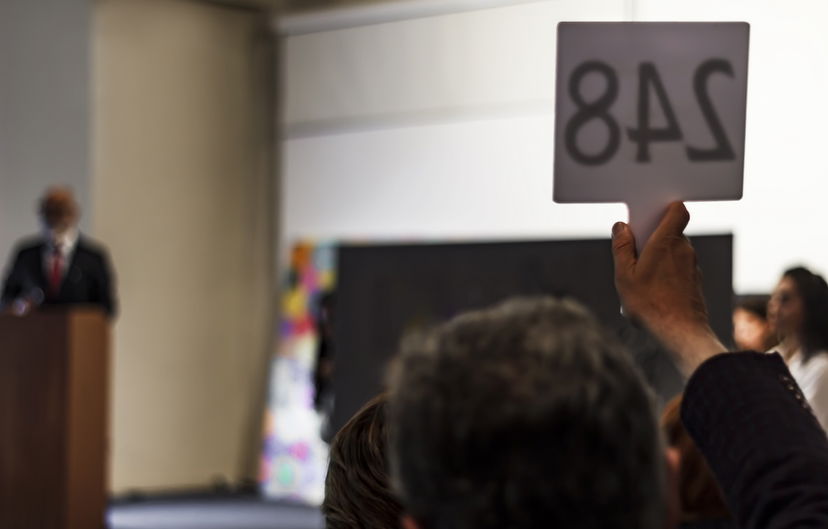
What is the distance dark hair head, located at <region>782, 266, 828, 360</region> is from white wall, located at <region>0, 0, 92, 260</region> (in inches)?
261

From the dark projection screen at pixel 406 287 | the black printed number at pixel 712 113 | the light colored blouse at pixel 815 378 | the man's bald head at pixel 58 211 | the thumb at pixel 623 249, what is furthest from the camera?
the man's bald head at pixel 58 211

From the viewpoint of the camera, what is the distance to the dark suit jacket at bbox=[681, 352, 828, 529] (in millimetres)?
866

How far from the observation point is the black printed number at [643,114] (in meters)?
1.32

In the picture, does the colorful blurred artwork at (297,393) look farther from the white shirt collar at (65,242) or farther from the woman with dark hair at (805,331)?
the woman with dark hair at (805,331)

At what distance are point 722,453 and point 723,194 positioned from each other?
0.45m

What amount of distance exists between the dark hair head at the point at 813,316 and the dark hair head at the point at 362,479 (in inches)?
26.8

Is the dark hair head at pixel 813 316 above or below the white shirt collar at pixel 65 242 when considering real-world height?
above

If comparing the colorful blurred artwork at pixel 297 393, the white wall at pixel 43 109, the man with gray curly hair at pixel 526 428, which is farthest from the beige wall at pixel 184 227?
the man with gray curly hair at pixel 526 428

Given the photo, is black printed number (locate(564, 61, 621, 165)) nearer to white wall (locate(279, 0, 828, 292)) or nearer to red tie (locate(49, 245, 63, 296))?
white wall (locate(279, 0, 828, 292))

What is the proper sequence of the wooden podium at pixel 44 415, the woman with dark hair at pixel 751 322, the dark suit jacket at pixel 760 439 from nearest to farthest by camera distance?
1. the dark suit jacket at pixel 760 439
2. the woman with dark hair at pixel 751 322
3. the wooden podium at pixel 44 415

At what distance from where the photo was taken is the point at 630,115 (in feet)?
4.37

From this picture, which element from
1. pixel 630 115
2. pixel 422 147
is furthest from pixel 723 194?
pixel 422 147

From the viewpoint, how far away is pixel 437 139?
25.8 ft

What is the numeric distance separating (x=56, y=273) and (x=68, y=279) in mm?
60
